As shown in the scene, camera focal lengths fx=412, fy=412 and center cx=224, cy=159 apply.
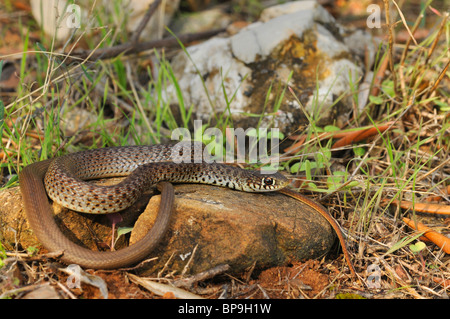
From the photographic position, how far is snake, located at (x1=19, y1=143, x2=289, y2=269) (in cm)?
405

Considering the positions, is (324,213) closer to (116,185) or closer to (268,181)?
(268,181)

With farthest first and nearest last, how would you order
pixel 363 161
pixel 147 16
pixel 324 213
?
1. pixel 147 16
2. pixel 363 161
3. pixel 324 213

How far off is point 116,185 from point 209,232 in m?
1.19

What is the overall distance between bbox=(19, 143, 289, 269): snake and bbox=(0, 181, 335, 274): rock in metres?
0.20

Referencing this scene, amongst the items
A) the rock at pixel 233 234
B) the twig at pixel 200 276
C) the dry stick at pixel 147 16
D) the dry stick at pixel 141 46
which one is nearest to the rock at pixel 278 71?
the dry stick at pixel 141 46

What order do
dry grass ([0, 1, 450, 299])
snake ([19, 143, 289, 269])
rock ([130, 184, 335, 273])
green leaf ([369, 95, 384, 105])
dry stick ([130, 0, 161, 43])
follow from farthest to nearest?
dry stick ([130, 0, 161, 43]), green leaf ([369, 95, 384, 105]), dry grass ([0, 1, 450, 299]), rock ([130, 184, 335, 273]), snake ([19, 143, 289, 269])

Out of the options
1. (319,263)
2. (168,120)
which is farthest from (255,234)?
(168,120)

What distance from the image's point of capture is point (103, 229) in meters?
4.66

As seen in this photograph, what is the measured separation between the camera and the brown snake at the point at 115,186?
13.3 ft

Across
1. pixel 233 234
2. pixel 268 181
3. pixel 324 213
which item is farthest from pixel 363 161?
pixel 233 234

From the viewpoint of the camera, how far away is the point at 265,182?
5.32 m

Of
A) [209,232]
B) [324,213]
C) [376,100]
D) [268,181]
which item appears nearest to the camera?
[209,232]

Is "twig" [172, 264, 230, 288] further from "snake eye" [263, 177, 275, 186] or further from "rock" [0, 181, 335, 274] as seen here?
"snake eye" [263, 177, 275, 186]

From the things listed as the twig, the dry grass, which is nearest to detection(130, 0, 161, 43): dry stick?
the dry grass
